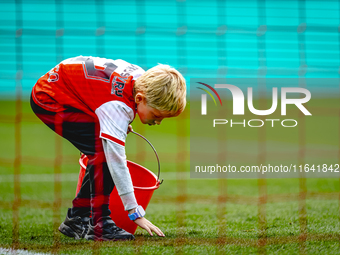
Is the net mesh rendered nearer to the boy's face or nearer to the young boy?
the young boy

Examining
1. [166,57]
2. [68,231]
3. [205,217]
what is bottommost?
[205,217]

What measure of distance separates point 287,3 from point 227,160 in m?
3.07

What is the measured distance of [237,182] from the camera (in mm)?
3336

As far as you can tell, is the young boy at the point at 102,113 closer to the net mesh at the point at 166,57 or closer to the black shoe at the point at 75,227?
the black shoe at the point at 75,227

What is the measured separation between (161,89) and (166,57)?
3718mm

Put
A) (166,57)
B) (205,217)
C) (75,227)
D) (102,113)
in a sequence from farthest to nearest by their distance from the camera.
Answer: (166,57)
(205,217)
(75,227)
(102,113)

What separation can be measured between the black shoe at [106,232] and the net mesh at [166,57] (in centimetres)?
5

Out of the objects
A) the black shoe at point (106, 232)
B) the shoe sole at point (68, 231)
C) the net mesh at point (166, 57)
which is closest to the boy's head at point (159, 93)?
the net mesh at point (166, 57)

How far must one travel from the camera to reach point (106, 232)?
1.50 metres

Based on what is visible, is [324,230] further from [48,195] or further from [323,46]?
[323,46]

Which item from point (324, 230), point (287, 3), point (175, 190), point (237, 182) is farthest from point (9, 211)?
point (287, 3)

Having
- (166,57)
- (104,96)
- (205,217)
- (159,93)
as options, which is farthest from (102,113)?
(166,57)

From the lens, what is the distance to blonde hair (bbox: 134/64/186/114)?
1.42 m

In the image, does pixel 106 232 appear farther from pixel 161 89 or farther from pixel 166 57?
pixel 166 57
